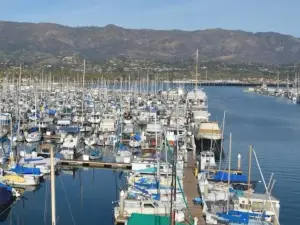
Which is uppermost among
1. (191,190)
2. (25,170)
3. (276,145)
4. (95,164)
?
(25,170)

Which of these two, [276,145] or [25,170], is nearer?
[25,170]

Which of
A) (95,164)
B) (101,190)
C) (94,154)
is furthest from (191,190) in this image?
(94,154)

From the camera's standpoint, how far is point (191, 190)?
28.3 meters

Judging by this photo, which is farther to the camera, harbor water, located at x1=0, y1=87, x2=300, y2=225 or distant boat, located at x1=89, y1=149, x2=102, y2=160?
distant boat, located at x1=89, y1=149, x2=102, y2=160

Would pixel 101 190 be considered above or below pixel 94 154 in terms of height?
below

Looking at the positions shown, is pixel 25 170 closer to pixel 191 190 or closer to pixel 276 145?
pixel 191 190

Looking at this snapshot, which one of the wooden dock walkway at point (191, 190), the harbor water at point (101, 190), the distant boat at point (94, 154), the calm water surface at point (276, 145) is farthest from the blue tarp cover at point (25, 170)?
the calm water surface at point (276, 145)

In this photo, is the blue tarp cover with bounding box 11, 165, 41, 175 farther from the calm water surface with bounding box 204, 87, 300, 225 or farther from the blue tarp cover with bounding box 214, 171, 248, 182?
the calm water surface with bounding box 204, 87, 300, 225

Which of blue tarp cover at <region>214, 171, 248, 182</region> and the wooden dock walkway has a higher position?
blue tarp cover at <region>214, 171, 248, 182</region>

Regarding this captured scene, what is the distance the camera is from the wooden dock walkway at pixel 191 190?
78.0 ft

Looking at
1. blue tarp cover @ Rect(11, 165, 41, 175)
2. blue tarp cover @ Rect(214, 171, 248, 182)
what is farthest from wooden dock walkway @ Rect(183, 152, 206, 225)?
blue tarp cover @ Rect(11, 165, 41, 175)

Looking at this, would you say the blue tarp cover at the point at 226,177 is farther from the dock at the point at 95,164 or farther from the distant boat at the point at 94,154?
the distant boat at the point at 94,154

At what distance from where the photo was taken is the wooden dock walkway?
23.8m

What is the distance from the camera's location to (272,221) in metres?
23.4
